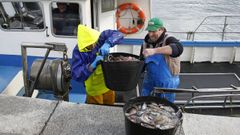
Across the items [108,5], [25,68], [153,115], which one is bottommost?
[153,115]

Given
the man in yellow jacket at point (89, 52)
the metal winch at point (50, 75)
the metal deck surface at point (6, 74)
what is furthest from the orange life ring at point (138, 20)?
the man in yellow jacket at point (89, 52)

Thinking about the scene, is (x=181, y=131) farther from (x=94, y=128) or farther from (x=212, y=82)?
(x=212, y=82)

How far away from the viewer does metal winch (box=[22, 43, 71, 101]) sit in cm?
337

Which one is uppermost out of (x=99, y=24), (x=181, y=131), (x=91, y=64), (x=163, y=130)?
(x=99, y=24)

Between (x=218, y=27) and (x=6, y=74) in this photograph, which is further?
(x=218, y=27)

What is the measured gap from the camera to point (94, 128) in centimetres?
251

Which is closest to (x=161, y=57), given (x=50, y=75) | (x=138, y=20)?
(x=50, y=75)

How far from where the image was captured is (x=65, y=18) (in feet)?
15.3

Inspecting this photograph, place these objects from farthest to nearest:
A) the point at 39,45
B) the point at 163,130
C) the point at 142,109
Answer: the point at 39,45 → the point at 142,109 → the point at 163,130

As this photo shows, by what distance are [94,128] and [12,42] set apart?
10.5 feet

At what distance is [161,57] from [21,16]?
280cm

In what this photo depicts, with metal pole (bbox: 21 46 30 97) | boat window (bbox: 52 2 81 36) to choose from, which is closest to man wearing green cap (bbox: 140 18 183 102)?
metal pole (bbox: 21 46 30 97)

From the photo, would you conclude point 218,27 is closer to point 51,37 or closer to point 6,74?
point 51,37

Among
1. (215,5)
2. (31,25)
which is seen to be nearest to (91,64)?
(31,25)
